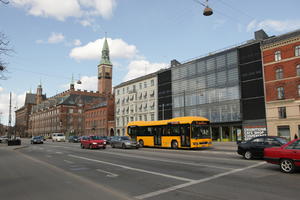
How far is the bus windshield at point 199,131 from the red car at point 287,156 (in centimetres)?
1313

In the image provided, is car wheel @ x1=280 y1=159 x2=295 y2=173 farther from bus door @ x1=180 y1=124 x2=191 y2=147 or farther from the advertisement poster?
the advertisement poster

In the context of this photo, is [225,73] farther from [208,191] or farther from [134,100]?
[208,191]

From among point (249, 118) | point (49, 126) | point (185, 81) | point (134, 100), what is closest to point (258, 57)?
point (249, 118)

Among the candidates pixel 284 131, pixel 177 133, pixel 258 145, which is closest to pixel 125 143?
pixel 177 133

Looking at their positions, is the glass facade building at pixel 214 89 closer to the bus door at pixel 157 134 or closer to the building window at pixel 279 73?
the building window at pixel 279 73

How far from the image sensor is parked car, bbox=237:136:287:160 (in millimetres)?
14678

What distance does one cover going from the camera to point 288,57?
35156 millimetres

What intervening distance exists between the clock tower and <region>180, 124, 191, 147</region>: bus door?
11288 centimetres

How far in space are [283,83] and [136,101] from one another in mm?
34321

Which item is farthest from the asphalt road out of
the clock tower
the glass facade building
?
the clock tower

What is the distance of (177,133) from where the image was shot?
83.8ft

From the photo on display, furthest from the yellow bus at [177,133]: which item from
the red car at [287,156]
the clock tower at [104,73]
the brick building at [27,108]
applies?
the brick building at [27,108]

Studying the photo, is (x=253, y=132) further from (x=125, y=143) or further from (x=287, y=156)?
(x=287, y=156)

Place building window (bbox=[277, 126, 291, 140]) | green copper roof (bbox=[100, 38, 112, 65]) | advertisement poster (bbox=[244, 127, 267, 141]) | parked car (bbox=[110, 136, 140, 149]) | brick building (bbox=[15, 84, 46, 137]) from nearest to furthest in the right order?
1. parked car (bbox=[110, 136, 140, 149])
2. building window (bbox=[277, 126, 291, 140])
3. advertisement poster (bbox=[244, 127, 267, 141])
4. green copper roof (bbox=[100, 38, 112, 65])
5. brick building (bbox=[15, 84, 46, 137])
